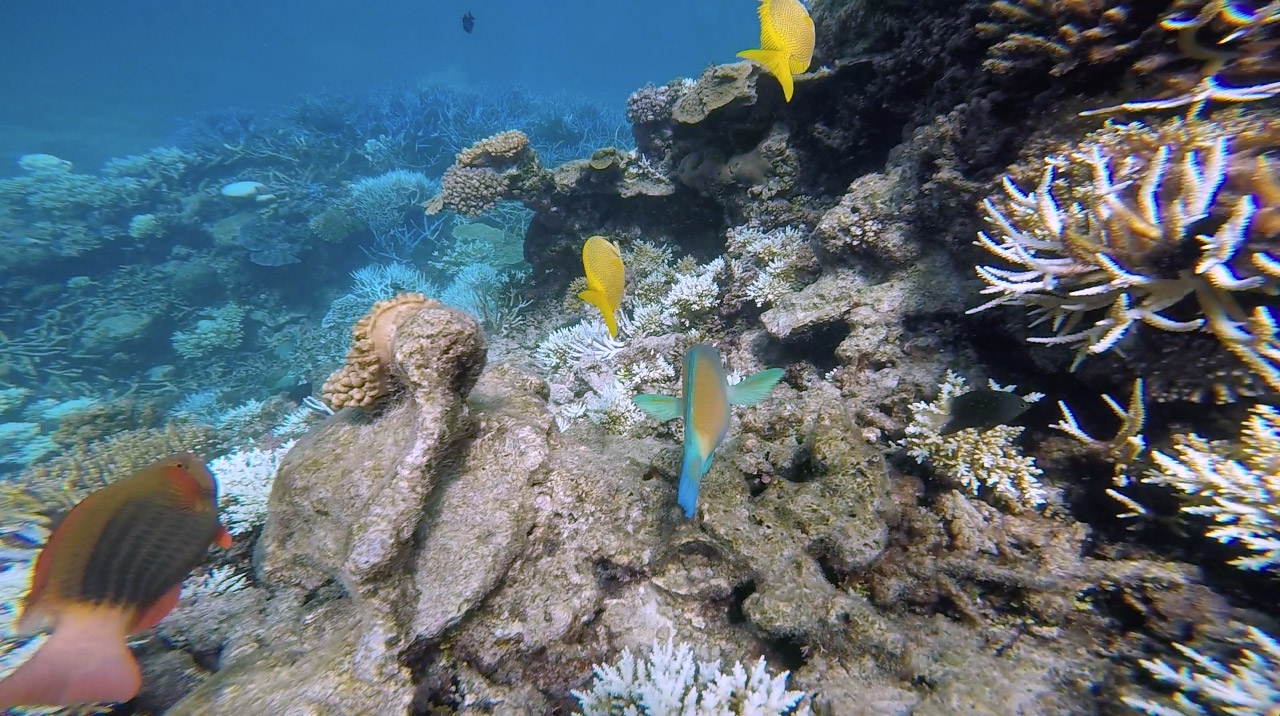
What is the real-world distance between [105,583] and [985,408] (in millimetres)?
3180

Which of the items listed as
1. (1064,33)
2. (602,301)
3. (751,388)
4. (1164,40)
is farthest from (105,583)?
(1164,40)

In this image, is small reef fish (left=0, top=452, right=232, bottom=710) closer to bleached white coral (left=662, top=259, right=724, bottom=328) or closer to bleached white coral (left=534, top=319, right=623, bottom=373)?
bleached white coral (left=534, top=319, right=623, bottom=373)

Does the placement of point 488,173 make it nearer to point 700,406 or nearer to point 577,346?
point 577,346

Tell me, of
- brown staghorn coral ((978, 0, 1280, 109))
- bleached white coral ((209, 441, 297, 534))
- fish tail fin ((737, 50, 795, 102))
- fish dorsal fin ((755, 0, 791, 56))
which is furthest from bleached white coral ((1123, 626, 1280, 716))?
bleached white coral ((209, 441, 297, 534))

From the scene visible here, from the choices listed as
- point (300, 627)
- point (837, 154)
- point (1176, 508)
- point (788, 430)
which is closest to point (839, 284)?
point (788, 430)

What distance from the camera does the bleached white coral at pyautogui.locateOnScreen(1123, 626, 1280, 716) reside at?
1.35 meters

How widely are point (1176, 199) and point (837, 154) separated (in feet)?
9.53

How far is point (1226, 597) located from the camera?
5.50 ft

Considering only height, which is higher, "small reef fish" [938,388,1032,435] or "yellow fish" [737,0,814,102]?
"yellow fish" [737,0,814,102]

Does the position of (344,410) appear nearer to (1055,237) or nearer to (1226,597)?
(1055,237)

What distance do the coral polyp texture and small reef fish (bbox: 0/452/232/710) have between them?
10.3 feet

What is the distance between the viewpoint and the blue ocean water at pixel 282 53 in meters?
35.1

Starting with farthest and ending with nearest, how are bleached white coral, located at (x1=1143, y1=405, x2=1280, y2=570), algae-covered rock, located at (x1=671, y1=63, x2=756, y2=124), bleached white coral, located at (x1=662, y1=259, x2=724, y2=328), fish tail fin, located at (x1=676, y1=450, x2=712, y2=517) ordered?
algae-covered rock, located at (x1=671, y1=63, x2=756, y2=124) → bleached white coral, located at (x1=662, y1=259, x2=724, y2=328) → bleached white coral, located at (x1=1143, y1=405, x2=1280, y2=570) → fish tail fin, located at (x1=676, y1=450, x2=712, y2=517)

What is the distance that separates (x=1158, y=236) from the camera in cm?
180
